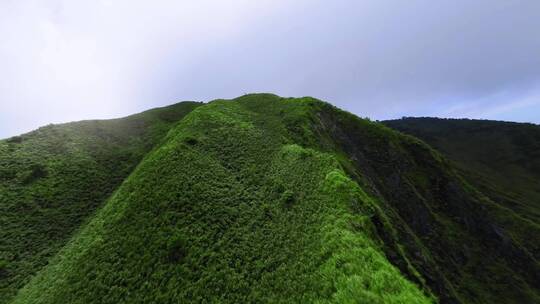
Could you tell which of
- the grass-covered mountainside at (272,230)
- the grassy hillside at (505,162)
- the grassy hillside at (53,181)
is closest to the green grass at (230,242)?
the grass-covered mountainside at (272,230)

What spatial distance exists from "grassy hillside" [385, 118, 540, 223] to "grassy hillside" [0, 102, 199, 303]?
353ft

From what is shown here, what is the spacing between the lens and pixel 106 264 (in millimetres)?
25500

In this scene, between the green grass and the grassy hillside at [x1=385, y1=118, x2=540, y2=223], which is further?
the grassy hillside at [x1=385, y1=118, x2=540, y2=223]

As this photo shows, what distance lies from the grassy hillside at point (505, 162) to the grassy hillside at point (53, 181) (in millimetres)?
107538

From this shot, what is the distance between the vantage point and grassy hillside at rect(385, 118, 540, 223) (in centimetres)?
9975

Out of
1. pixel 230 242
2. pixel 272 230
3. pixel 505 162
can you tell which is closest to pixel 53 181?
pixel 230 242

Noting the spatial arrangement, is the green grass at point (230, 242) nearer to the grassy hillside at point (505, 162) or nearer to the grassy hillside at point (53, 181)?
the grassy hillside at point (53, 181)

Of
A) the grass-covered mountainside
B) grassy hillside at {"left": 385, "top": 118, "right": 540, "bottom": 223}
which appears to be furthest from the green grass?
grassy hillside at {"left": 385, "top": 118, "right": 540, "bottom": 223}

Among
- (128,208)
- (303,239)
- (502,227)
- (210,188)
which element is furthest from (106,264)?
(502,227)

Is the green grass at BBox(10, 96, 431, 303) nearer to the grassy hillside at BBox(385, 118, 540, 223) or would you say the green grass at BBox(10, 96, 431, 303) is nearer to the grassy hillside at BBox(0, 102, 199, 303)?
the grassy hillside at BBox(0, 102, 199, 303)

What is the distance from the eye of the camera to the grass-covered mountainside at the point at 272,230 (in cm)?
2141

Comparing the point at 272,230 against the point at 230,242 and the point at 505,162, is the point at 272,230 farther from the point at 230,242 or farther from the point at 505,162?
the point at 505,162

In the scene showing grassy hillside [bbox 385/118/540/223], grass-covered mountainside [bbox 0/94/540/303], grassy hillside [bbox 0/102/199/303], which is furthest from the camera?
grassy hillside [bbox 385/118/540/223]

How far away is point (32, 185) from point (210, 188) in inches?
1100
